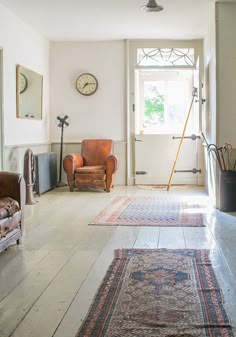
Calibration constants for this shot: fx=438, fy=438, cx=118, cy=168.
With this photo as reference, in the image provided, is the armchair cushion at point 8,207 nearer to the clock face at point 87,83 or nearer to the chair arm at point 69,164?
the chair arm at point 69,164

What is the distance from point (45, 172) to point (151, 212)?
2.41 meters

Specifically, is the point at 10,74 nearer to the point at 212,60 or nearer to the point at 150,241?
the point at 212,60

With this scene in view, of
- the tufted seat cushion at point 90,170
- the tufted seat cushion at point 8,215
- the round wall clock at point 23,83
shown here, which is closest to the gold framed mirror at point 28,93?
the round wall clock at point 23,83

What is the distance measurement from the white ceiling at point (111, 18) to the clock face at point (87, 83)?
65cm

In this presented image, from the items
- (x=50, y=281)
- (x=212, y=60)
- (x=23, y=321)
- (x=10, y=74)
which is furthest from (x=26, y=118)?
(x=23, y=321)

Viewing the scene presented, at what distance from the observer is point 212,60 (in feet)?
19.1

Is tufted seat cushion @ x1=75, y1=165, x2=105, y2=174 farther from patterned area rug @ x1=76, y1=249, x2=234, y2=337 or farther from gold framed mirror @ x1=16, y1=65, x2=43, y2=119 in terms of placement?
patterned area rug @ x1=76, y1=249, x2=234, y2=337

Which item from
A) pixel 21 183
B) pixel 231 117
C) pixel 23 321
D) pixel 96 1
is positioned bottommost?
pixel 23 321

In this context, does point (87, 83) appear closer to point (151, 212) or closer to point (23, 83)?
point (23, 83)

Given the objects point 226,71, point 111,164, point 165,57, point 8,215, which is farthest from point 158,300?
point 165,57

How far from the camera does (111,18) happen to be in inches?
246

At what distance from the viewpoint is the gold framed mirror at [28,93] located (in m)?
6.22

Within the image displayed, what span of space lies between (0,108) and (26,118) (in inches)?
40.3

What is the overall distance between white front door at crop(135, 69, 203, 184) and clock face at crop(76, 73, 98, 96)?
0.77 meters
